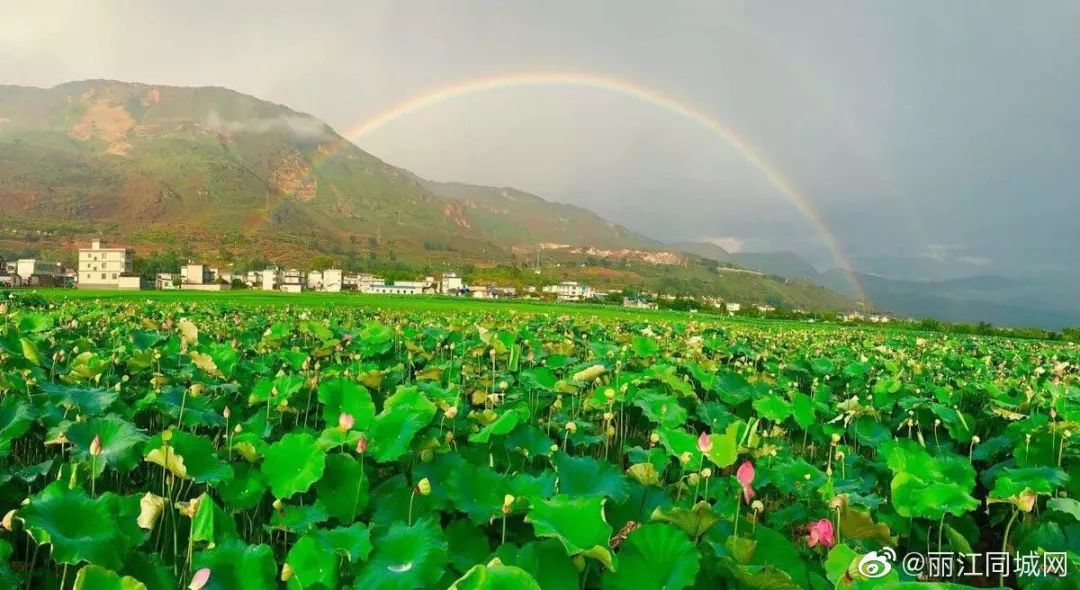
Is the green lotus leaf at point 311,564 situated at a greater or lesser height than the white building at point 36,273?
greater

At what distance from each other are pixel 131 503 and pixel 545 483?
4.88 ft

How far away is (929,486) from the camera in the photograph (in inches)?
107

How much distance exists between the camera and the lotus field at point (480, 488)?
1923mm

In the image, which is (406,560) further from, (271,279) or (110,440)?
(271,279)

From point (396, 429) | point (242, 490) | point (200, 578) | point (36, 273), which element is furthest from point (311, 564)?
point (36, 273)

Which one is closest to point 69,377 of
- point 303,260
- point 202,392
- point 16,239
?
point 202,392

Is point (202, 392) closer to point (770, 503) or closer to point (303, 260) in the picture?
point (770, 503)

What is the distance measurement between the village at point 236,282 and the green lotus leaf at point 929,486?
7104cm

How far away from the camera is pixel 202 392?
13.6 ft

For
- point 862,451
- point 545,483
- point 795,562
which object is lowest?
point 862,451

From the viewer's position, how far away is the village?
282 ft

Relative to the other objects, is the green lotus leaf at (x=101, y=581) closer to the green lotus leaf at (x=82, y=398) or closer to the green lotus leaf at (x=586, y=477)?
the green lotus leaf at (x=586, y=477)

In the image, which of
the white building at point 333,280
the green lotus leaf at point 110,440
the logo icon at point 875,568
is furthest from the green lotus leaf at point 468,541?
the white building at point 333,280

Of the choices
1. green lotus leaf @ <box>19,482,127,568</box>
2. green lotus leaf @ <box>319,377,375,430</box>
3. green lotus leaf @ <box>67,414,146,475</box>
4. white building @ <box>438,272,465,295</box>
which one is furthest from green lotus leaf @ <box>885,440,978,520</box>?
white building @ <box>438,272,465,295</box>
